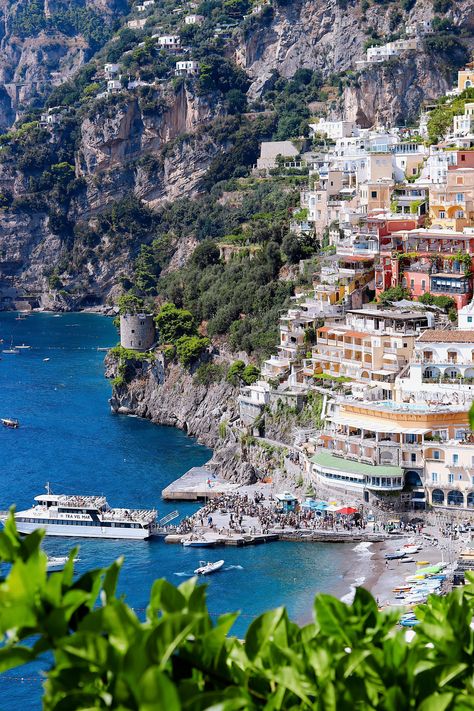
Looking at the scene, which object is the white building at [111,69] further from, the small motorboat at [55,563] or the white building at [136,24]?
the small motorboat at [55,563]

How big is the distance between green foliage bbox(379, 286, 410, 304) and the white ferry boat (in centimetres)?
1084

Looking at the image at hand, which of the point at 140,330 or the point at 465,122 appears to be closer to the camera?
the point at 465,122

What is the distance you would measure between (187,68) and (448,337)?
5538 centimetres

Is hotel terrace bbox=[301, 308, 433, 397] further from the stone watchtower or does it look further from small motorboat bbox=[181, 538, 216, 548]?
the stone watchtower

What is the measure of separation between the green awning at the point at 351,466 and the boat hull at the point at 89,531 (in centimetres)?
497

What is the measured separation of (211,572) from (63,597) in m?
26.9

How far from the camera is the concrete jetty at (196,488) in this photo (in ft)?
133

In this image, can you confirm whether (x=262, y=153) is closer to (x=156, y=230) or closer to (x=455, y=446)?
(x=156, y=230)

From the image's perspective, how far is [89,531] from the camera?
1468 inches

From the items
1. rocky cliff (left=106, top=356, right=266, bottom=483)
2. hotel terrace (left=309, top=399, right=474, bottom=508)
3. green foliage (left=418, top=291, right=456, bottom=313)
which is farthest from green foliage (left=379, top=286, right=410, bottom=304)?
hotel terrace (left=309, top=399, right=474, bottom=508)

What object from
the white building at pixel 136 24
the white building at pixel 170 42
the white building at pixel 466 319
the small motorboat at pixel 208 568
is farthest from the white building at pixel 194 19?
the small motorboat at pixel 208 568

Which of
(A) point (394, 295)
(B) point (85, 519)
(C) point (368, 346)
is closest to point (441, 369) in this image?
(C) point (368, 346)

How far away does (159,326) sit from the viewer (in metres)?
55.8

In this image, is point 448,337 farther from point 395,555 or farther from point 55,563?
point 55,563
